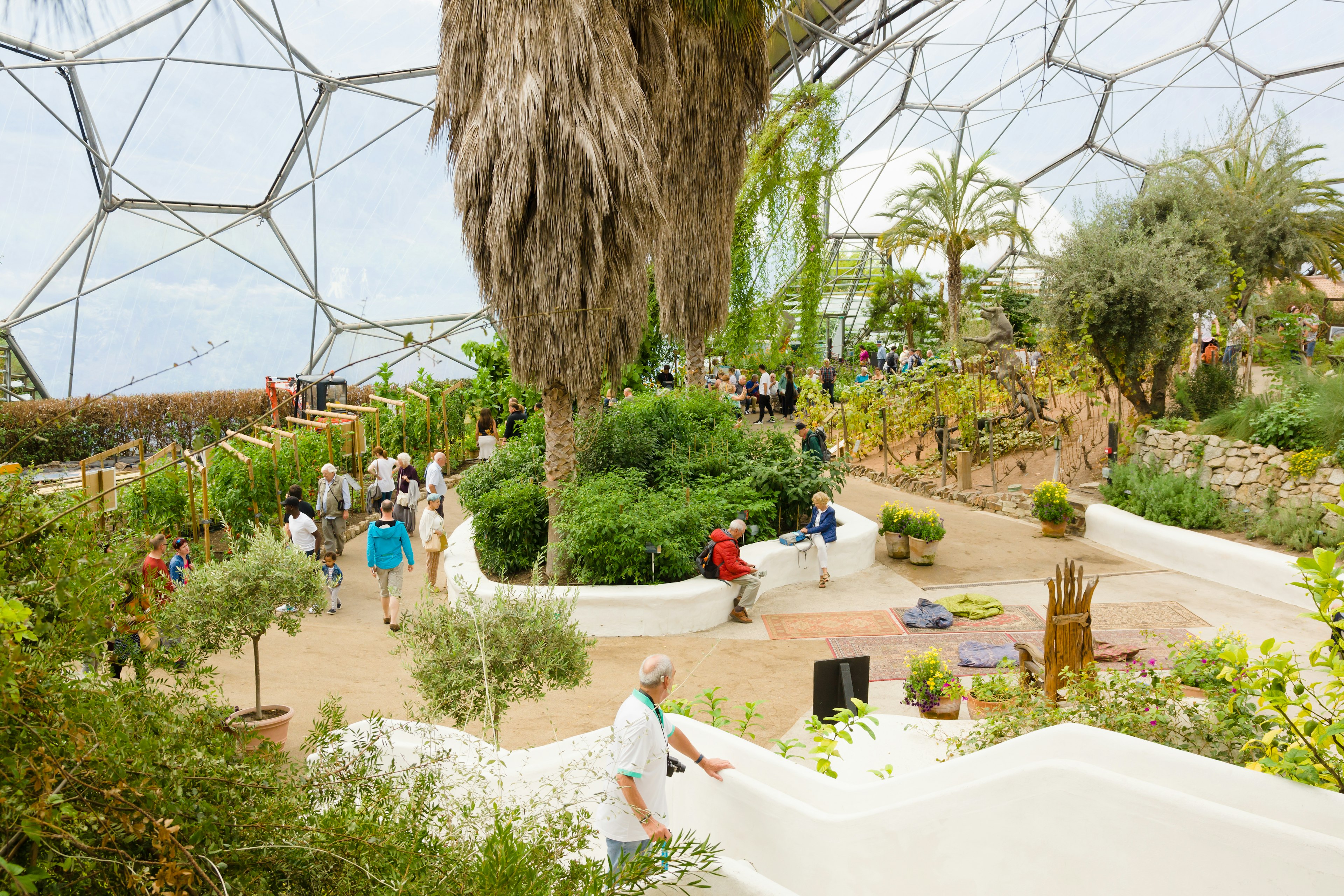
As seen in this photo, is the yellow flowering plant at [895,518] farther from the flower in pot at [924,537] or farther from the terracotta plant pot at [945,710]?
the terracotta plant pot at [945,710]

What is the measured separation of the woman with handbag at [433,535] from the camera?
927 centimetres

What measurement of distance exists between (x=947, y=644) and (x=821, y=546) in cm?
231

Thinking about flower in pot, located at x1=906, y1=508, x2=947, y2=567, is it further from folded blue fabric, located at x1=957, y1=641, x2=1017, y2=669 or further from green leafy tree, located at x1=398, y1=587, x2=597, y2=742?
green leafy tree, located at x1=398, y1=587, x2=597, y2=742

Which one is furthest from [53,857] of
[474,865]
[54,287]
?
[54,287]

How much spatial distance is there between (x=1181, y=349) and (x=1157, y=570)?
445cm

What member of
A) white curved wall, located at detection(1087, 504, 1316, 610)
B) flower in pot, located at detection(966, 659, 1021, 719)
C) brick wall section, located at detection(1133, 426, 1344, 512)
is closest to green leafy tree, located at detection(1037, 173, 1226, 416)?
brick wall section, located at detection(1133, 426, 1344, 512)

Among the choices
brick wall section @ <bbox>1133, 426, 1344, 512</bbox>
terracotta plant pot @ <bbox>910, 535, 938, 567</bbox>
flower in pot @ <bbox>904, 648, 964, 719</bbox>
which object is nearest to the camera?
flower in pot @ <bbox>904, 648, 964, 719</bbox>

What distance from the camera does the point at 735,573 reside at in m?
8.84

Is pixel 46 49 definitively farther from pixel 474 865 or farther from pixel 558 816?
pixel 558 816

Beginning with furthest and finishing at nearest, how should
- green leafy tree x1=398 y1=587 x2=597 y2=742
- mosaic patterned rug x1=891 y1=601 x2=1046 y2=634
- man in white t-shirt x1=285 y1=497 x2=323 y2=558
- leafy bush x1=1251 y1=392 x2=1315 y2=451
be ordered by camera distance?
leafy bush x1=1251 y1=392 x2=1315 y2=451 → man in white t-shirt x1=285 y1=497 x2=323 y2=558 → mosaic patterned rug x1=891 y1=601 x2=1046 y2=634 → green leafy tree x1=398 y1=587 x2=597 y2=742

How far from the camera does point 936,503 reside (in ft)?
48.1

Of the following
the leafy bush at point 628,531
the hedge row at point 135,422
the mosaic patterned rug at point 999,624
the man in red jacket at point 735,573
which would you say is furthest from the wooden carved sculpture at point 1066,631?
the hedge row at point 135,422

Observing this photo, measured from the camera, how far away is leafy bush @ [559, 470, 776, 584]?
8.63 meters

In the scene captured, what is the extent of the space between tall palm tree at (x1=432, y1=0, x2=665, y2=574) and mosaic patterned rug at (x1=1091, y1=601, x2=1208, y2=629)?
19.0 feet
